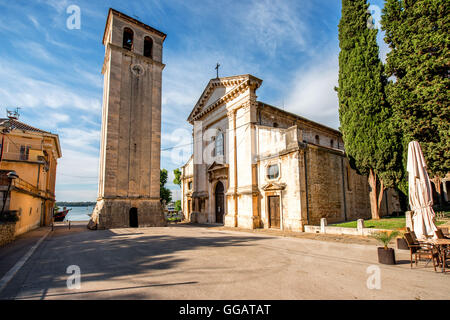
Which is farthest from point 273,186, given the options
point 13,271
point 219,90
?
point 13,271

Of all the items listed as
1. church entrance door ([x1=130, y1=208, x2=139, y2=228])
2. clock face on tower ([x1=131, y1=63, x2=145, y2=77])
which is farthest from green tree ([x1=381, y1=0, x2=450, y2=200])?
church entrance door ([x1=130, y1=208, x2=139, y2=228])

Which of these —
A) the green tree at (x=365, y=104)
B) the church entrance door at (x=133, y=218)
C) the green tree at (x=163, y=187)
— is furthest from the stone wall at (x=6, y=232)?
the green tree at (x=163, y=187)

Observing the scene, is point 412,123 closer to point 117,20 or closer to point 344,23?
point 344,23

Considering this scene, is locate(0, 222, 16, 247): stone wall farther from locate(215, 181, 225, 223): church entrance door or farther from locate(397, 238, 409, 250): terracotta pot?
locate(397, 238, 409, 250): terracotta pot

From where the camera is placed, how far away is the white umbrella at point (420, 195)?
798 cm

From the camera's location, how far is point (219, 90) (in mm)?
24281

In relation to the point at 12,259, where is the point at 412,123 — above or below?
above

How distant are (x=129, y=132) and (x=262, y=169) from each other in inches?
501

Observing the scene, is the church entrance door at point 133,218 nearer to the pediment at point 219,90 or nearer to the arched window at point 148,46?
the pediment at point 219,90

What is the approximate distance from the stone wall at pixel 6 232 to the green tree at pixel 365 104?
21.0 metres

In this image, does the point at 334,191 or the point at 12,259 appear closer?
the point at 12,259
